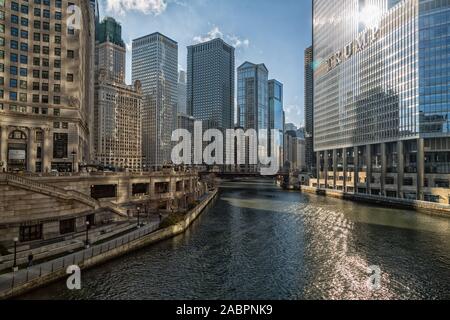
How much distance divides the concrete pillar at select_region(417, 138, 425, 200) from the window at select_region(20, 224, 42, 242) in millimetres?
102823

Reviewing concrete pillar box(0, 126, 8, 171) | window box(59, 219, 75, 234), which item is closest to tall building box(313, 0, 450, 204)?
window box(59, 219, 75, 234)

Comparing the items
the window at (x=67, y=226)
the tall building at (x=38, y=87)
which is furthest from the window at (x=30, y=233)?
the tall building at (x=38, y=87)

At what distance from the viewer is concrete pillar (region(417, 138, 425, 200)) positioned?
98.3 metres

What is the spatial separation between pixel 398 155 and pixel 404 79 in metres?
27.4

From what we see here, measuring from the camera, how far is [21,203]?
135 feet

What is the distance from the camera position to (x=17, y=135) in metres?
70.5

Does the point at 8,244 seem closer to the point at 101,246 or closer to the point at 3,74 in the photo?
the point at 101,246

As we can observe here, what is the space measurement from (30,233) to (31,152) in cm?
3611

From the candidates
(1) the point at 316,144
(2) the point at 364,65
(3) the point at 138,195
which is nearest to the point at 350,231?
(3) the point at 138,195

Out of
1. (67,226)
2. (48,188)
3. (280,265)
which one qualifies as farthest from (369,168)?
(48,188)

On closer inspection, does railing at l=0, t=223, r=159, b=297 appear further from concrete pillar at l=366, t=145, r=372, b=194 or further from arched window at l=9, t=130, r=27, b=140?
concrete pillar at l=366, t=145, r=372, b=194

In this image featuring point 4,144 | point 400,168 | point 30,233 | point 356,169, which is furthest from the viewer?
point 356,169

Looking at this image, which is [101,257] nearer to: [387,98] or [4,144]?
[4,144]
